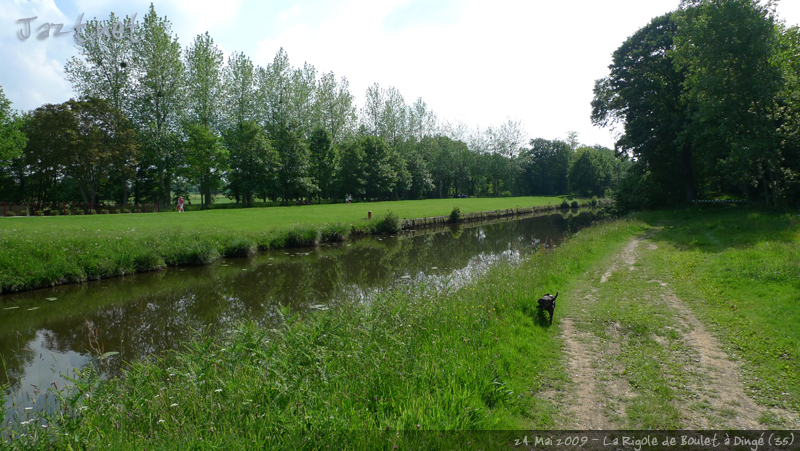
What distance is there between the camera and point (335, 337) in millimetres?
5953

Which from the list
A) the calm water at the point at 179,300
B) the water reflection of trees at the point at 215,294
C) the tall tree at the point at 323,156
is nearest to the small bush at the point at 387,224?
the water reflection of trees at the point at 215,294

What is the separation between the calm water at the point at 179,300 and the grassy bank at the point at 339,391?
967 millimetres

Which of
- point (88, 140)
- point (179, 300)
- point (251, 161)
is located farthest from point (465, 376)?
point (251, 161)

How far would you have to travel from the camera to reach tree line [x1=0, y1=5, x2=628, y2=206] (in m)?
35.0

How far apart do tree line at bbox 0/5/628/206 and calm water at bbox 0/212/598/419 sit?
26.2m

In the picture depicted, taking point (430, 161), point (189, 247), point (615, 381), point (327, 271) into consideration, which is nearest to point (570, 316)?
point (615, 381)

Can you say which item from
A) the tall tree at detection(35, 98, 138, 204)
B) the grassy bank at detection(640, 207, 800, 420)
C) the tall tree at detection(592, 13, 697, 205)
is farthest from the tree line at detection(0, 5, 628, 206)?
the grassy bank at detection(640, 207, 800, 420)

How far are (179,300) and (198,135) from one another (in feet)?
114

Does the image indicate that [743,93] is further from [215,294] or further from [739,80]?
[215,294]

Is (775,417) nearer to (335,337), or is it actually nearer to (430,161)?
(335,337)

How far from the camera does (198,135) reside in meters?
41.3

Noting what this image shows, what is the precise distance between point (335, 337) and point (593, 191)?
3745 inches

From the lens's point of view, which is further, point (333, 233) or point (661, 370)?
point (333, 233)

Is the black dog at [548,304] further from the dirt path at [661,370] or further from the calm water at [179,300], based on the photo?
the calm water at [179,300]
